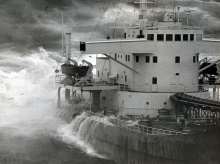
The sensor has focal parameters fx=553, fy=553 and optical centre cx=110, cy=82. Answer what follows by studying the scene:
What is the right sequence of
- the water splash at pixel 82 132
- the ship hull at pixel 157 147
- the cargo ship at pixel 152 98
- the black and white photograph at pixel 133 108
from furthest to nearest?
1. the water splash at pixel 82 132
2. the black and white photograph at pixel 133 108
3. the cargo ship at pixel 152 98
4. the ship hull at pixel 157 147

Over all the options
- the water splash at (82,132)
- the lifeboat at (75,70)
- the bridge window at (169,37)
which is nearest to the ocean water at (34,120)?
the water splash at (82,132)

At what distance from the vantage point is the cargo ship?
2600cm

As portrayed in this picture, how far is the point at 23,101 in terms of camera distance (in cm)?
4200

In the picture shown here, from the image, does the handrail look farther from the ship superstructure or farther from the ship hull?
the ship superstructure

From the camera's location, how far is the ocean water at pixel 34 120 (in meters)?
28.5

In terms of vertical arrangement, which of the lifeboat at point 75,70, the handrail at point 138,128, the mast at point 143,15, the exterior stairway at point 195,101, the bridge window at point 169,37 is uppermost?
the mast at point 143,15

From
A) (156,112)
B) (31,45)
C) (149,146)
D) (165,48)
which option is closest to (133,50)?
(165,48)

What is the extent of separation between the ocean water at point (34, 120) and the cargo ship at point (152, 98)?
110 centimetres

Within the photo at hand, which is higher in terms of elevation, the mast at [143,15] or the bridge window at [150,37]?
the mast at [143,15]

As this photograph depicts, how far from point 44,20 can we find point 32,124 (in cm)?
2934

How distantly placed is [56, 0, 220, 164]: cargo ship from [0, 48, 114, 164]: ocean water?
110cm

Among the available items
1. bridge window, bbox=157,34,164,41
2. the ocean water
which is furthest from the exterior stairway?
the ocean water

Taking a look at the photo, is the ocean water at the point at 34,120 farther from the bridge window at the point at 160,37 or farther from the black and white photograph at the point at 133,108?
the bridge window at the point at 160,37

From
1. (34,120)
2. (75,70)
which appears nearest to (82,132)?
(75,70)
